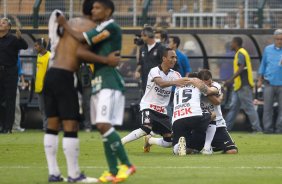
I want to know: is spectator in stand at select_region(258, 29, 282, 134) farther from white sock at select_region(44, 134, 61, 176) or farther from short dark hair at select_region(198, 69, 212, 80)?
white sock at select_region(44, 134, 61, 176)

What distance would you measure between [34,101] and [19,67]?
4.88ft

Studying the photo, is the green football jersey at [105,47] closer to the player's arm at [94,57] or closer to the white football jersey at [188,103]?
the player's arm at [94,57]

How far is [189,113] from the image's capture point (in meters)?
16.4

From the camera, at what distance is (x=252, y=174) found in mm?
12789

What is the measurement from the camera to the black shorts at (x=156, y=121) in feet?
55.5

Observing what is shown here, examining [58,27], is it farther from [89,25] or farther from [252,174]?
→ [252,174]

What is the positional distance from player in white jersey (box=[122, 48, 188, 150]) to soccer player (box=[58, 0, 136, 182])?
15.8 feet

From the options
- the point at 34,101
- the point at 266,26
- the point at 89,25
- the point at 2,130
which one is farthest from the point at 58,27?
the point at 266,26

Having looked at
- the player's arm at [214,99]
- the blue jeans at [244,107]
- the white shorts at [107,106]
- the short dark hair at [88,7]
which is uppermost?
the short dark hair at [88,7]

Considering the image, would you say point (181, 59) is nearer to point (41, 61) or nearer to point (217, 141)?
point (41, 61)

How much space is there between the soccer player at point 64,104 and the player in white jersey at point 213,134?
16.3 feet

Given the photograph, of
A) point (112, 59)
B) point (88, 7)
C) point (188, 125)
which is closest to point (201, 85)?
point (188, 125)

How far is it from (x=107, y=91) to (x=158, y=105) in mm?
5243

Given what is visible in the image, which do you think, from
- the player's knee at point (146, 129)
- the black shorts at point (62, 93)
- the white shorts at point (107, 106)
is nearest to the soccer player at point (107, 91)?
the white shorts at point (107, 106)
